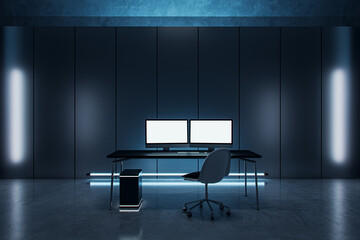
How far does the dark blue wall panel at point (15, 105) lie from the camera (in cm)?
523

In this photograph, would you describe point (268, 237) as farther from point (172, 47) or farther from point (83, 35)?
point (83, 35)

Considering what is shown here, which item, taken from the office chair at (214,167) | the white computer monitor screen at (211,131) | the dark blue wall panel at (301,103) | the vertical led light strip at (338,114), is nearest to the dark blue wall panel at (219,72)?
the dark blue wall panel at (301,103)

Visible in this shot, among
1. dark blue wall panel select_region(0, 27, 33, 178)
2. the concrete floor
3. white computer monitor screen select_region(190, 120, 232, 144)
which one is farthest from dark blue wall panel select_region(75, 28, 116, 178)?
white computer monitor screen select_region(190, 120, 232, 144)

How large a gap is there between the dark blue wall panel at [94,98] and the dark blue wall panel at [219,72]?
6.02 ft

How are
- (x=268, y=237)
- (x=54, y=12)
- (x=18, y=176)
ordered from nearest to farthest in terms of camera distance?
(x=268, y=237) < (x=18, y=176) < (x=54, y=12)

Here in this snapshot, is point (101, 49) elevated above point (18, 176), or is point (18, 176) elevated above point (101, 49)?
point (101, 49)

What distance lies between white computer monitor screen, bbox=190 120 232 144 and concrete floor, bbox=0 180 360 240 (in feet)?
2.85

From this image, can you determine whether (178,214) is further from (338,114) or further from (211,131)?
(338,114)

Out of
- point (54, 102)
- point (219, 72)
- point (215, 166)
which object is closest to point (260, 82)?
point (219, 72)

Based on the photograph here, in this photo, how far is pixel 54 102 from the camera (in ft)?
17.3

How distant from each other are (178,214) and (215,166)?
768 millimetres

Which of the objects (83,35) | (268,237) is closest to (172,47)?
(83,35)

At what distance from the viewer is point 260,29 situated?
532 centimetres

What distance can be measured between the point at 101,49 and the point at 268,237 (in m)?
4.50
